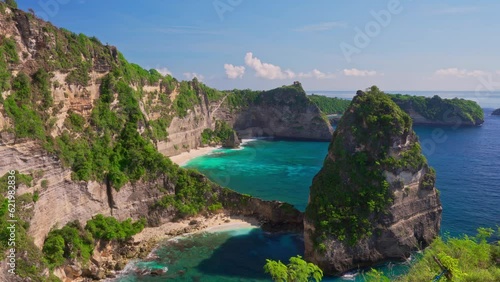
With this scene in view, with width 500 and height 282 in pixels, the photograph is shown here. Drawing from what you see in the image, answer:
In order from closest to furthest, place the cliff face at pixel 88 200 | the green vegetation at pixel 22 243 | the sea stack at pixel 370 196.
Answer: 1. the green vegetation at pixel 22 243
2. the cliff face at pixel 88 200
3. the sea stack at pixel 370 196

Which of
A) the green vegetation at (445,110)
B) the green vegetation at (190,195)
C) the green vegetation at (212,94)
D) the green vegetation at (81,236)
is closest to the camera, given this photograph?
the green vegetation at (81,236)

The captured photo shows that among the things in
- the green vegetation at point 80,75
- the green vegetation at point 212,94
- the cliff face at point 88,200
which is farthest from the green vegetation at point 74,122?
the green vegetation at point 212,94

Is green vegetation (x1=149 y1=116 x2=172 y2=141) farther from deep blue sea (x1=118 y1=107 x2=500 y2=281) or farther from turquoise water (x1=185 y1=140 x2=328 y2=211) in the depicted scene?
deep blue sea (x1=118 y1=107 x2=500 y2=281)

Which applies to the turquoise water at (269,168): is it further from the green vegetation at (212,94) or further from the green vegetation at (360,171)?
the green vegetation at (212,94)

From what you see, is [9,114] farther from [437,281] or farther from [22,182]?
[437,281]

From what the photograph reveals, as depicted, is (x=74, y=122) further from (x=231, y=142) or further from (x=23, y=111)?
(x=231, y=142)

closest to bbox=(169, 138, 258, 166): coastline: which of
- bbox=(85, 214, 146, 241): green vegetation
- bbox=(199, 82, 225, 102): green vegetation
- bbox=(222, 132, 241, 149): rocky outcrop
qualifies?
bbox=(222, 132, 241, 149): rocky outcrop

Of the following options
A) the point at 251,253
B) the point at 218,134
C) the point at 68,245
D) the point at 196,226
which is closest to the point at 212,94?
the point at 218,134

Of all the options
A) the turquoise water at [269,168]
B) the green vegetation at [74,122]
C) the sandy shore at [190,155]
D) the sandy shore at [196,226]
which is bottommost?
the sandy shore at [196,226]

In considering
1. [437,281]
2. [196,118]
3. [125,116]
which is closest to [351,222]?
[437,281]
